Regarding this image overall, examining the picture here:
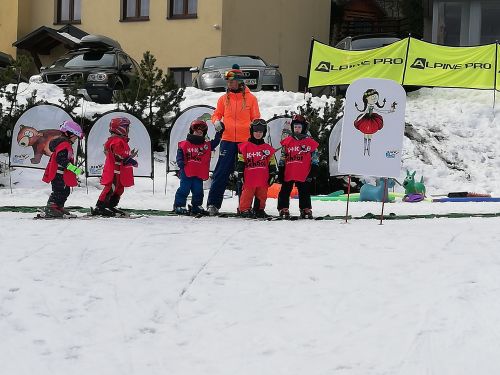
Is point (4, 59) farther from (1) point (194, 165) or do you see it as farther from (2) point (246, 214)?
(2) point (246, 214)

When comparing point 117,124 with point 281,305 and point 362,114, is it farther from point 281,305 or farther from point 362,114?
point 281,305

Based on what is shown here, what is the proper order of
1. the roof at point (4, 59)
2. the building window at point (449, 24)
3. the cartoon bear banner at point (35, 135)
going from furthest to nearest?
the building window at point (449, 24)
the roof at point (4, 59)
the cartoon bear banner at point (35, 135)

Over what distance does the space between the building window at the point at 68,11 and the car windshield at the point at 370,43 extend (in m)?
12.1

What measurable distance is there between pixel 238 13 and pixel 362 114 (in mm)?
18836

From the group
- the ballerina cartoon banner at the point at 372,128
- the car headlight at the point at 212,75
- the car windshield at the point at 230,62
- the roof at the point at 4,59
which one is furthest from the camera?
the roof at the point at 4,59

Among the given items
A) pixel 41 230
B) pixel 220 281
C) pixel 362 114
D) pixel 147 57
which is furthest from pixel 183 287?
pixel 147 57

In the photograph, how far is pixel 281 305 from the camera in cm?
505

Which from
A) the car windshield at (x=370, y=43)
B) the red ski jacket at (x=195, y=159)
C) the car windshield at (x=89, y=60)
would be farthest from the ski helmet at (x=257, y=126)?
the car windshield at (x=370, y=43)

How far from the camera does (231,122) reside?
377 inches

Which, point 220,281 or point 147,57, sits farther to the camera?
point 147,57

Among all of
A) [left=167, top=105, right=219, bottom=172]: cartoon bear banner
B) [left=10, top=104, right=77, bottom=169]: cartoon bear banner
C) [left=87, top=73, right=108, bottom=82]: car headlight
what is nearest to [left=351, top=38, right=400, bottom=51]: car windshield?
[left=87, top=73, right=108, bottom=82]: car headlight

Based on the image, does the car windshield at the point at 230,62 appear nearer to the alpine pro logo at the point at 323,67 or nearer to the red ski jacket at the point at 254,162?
the alpine pro logo at the point at 323,67

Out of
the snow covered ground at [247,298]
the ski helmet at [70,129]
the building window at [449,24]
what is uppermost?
the building window at [449,24]

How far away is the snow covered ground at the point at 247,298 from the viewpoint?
4.26 meters
